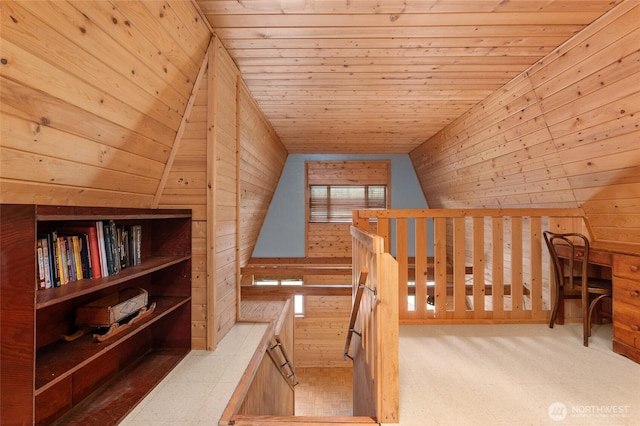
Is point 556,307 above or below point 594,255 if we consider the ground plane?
below

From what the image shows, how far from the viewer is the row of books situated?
1265 mm

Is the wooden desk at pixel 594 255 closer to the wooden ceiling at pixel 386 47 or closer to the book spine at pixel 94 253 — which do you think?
the wooden ceiling at pixel 386 47

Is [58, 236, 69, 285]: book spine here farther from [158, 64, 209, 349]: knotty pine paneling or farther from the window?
the window

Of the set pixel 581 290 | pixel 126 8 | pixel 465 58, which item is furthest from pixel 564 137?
pixel 126 8

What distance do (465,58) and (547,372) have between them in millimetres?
2143

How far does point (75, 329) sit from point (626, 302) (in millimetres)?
3164

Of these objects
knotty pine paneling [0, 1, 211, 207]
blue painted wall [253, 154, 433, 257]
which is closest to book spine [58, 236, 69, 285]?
knotty pine paneling [0, 1, 211, 207]

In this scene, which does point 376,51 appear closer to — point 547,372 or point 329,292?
point 547,372

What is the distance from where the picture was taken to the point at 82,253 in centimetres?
144

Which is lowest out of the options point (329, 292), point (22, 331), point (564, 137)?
point (329, 292)

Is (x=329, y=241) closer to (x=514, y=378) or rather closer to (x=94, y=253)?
(x=514, y=378)

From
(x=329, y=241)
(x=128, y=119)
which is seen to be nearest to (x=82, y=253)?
(x=128, y=119)

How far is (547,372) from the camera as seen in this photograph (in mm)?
1687

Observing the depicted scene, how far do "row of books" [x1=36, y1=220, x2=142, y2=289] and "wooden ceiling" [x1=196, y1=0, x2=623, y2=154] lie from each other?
142cm
